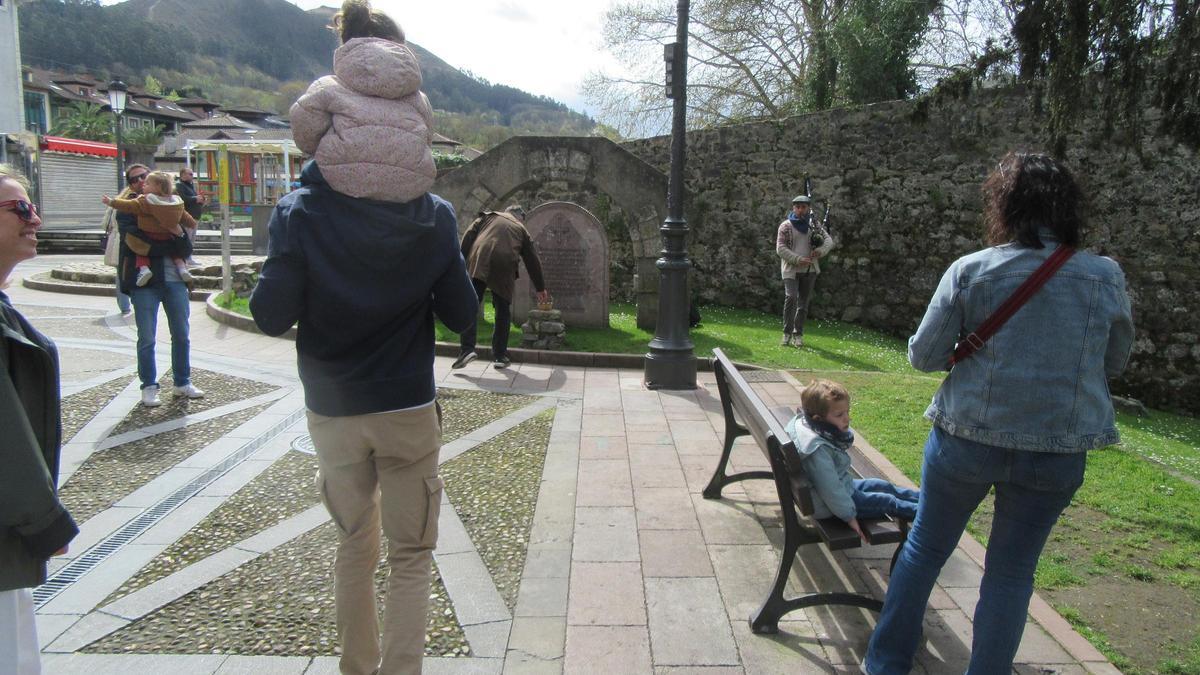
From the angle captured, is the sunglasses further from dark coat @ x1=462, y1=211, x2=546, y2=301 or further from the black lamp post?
dark coat @ x1=462, y1=211, x2=546, y2=301

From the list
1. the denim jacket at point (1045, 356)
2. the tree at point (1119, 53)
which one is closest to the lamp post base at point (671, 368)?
the tree at point (1119, 53)

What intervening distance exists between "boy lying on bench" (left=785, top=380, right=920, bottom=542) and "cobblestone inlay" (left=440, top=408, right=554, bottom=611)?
52.7 inches

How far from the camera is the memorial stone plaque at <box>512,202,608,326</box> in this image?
10211mm

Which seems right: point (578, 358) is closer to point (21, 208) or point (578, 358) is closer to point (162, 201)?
point (162, 201)

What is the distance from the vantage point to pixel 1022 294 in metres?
2.43

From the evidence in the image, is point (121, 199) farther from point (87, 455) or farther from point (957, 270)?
point (957, 270)

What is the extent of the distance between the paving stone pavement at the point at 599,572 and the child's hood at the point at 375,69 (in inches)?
76.5

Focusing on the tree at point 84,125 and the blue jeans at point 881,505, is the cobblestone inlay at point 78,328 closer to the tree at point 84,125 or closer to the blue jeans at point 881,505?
the blue jeans at point 881,505

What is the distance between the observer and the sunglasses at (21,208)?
1.94 metres

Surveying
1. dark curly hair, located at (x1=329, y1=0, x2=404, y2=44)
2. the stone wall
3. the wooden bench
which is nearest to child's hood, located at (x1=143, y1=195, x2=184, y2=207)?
dark curly hair, located at (x1=329, y1=0, x2=404, y2=44)

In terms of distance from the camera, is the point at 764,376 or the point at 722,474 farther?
the point at 764,376

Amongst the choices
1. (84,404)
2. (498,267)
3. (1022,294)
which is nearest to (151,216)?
(84,404)

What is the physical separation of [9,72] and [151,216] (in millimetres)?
35666

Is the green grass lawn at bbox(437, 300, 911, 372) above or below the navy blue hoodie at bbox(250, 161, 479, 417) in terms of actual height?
below
